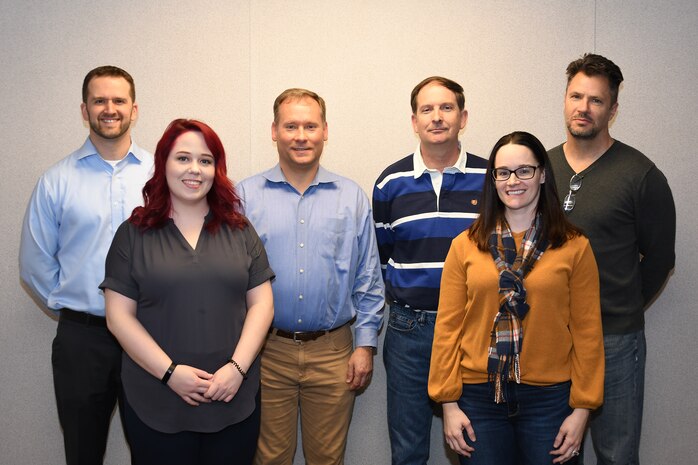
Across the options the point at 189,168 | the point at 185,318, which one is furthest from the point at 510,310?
the point at 189,168

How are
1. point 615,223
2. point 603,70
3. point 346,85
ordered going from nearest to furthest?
1. point 615,223
2. point 603,70
3. point 346,85

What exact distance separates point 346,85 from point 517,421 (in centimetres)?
194

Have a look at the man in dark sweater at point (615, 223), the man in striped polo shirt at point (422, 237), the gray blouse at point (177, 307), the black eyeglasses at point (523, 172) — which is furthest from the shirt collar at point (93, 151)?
the man in dark sweater at point (615, 223)

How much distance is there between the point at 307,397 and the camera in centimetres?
281

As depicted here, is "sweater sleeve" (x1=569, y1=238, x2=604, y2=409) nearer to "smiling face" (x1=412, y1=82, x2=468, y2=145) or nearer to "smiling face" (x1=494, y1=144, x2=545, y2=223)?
"smiling face" (x1=494, y1=144, x2=545, y2=223)

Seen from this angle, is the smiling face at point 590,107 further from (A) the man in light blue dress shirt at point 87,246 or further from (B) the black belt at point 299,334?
(A) the man in light blue dress shirt at point 87,246

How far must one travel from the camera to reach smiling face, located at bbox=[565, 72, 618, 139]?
2.70m

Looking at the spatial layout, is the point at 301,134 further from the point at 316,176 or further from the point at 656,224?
the point at 656,224

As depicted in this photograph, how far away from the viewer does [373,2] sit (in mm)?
3301

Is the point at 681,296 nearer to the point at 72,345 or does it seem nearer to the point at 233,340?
the point at 233,340

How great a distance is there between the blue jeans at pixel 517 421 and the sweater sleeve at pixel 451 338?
7 cm

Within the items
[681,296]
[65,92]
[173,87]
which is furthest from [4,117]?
[681,296]

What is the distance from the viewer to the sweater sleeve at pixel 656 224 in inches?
104

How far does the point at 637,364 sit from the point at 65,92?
10.0ft
